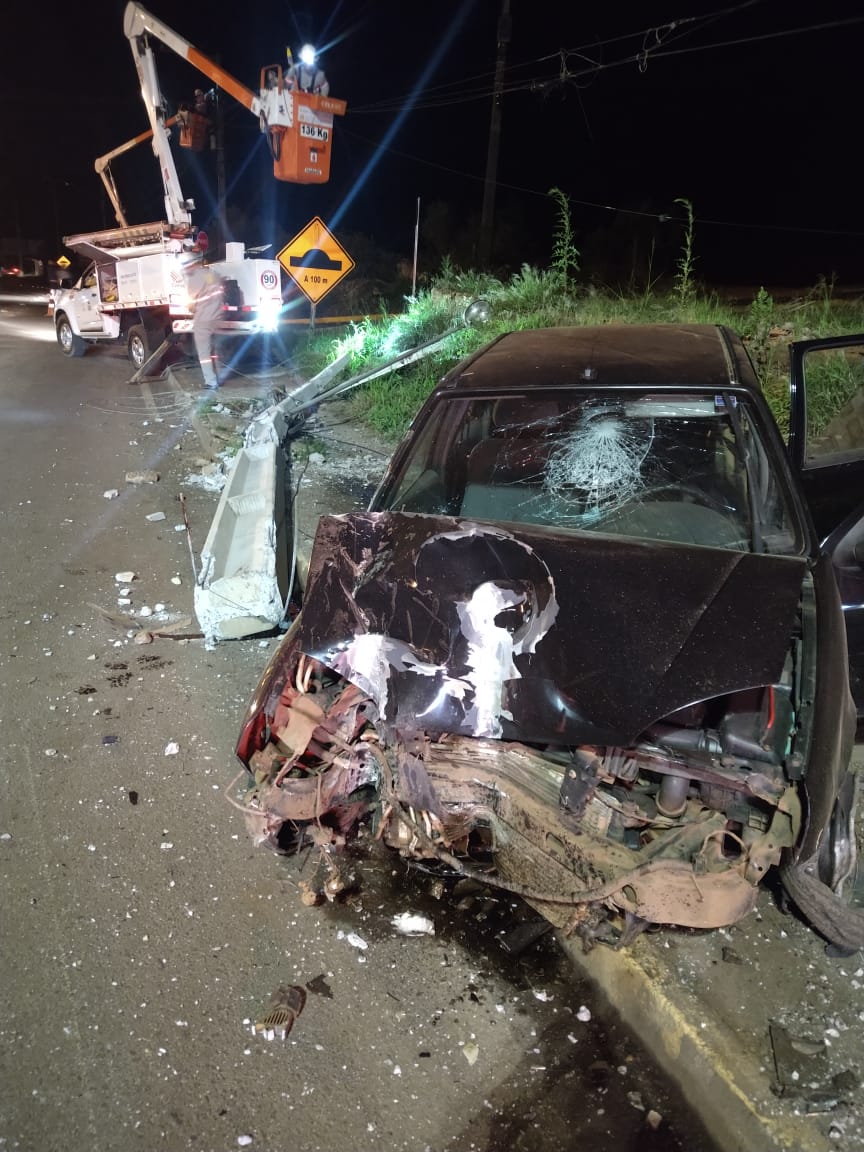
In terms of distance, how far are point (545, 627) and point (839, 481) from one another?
7.82 ft

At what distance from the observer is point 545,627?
2463mm

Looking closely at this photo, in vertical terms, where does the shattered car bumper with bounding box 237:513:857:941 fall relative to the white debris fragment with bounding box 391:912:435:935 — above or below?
above

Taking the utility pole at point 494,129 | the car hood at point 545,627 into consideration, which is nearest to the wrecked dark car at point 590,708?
the car hood at point 545,627

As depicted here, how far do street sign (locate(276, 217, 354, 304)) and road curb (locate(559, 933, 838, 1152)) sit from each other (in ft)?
31.3

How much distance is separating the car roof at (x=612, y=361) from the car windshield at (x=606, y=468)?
3.1 inches

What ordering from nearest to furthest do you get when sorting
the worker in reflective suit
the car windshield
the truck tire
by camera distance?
the car windshield, the worker in reflective suit, the truck tire

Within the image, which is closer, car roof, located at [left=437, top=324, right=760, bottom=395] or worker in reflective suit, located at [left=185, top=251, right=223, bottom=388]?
car roof, located at [left=437, top=324, right=760, bottom=395]

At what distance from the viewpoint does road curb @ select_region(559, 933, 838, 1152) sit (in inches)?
79.4

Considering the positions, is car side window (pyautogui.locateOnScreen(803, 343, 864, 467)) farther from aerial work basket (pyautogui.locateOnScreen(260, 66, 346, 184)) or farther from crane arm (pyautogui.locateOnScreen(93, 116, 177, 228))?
crane arm (pyautogui.locateOnScreen(93, 116, 177, 228))

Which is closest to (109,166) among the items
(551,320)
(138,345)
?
(138,345)

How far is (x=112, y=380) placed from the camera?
39.7ft

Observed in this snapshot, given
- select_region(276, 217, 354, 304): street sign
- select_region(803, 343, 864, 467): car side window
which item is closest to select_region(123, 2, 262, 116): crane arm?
select_region(276, 217, 354, 304): street sign

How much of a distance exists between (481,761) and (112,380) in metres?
11.6

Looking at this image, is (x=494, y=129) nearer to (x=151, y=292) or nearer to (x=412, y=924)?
(x=151, y=292)
